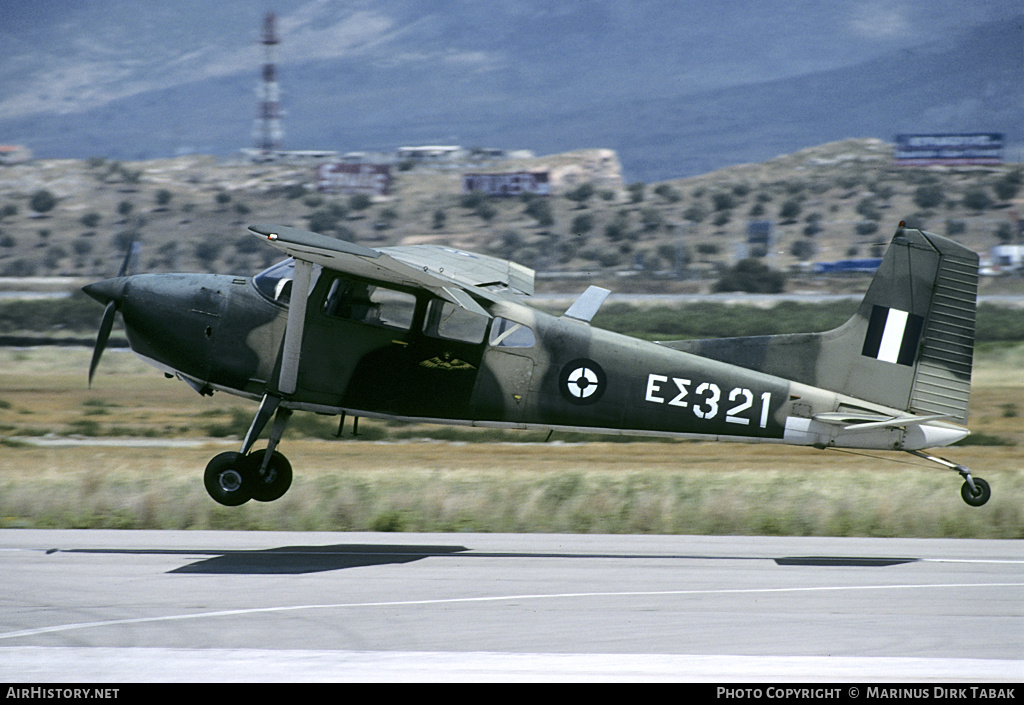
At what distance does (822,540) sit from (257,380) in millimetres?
6415

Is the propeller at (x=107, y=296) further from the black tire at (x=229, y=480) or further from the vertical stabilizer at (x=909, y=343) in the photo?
the vertical stabilizer at (x=909, y=343)

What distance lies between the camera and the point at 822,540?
12.3m

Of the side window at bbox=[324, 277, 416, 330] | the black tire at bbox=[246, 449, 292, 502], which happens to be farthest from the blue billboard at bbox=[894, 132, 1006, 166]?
the black tire at bbox=[246, 449, 292, 502]

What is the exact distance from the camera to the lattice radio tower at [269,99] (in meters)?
150

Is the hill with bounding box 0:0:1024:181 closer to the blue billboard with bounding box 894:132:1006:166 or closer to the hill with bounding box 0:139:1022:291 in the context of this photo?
the blue billboard with bounding box 894:132:1006:166

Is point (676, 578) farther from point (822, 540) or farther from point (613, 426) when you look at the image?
point (822, 540)

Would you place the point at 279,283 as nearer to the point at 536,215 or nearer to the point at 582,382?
the point at 582,382

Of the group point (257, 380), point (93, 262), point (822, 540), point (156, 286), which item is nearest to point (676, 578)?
point (822, 540)

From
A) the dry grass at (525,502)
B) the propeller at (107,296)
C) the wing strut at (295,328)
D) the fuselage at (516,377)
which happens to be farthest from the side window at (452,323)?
the propeller at (107,296)

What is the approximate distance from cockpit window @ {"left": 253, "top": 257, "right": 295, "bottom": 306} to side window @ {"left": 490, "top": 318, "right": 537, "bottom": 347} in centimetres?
211

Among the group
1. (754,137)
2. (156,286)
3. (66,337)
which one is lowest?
(66,337)

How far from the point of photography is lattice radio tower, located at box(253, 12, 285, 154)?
149500 millimetres

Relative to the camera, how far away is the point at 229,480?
1102 cm

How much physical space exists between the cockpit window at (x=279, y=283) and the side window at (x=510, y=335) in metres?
2.11
